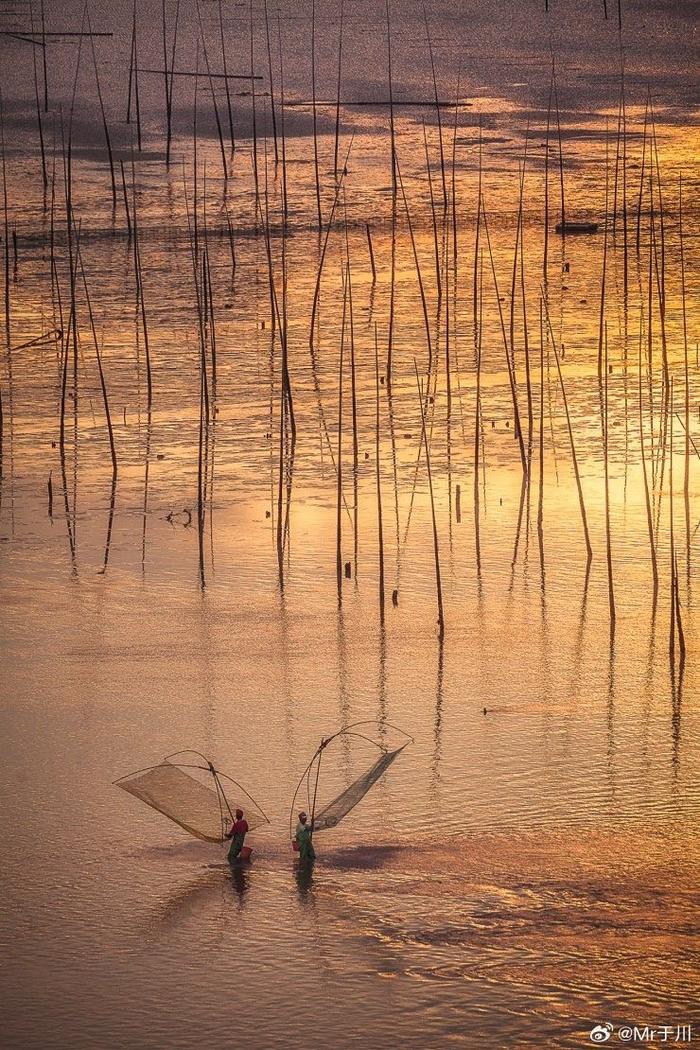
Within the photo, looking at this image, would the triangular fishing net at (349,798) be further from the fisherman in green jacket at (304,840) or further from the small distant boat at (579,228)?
the small distant boat at (579,228)

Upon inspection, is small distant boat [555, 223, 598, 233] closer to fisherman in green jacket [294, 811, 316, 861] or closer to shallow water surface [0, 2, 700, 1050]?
shallow water surface [0, 2, 700, 1050]

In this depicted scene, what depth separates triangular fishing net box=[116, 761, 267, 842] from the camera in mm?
3549

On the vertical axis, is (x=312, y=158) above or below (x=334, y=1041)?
above

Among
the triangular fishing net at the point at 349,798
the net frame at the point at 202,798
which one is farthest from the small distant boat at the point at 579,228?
the triangular fishing net at the point at 349,798

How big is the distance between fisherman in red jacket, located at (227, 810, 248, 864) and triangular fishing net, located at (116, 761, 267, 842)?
38 mm

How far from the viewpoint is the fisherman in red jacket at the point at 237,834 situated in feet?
11.4

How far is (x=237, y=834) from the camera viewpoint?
348 cm

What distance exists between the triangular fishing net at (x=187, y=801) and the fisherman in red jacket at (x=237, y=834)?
1.5 inches

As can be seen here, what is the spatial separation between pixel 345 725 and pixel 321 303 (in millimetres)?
4234

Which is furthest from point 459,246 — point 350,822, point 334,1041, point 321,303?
point 334,1041

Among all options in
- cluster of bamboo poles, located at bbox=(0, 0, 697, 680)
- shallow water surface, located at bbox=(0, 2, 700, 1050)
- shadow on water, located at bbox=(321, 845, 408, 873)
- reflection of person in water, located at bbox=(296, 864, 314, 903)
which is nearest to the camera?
shallow water surface, located at bbox=(0, 2, 700, 1050)

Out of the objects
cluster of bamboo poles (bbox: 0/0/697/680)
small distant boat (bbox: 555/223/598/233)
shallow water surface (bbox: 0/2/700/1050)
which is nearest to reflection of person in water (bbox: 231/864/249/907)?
shallow water surface (bbox: 0/2/700/1050)

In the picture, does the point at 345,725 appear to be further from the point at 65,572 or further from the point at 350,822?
the point at 65,572

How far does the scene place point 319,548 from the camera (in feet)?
17.4
